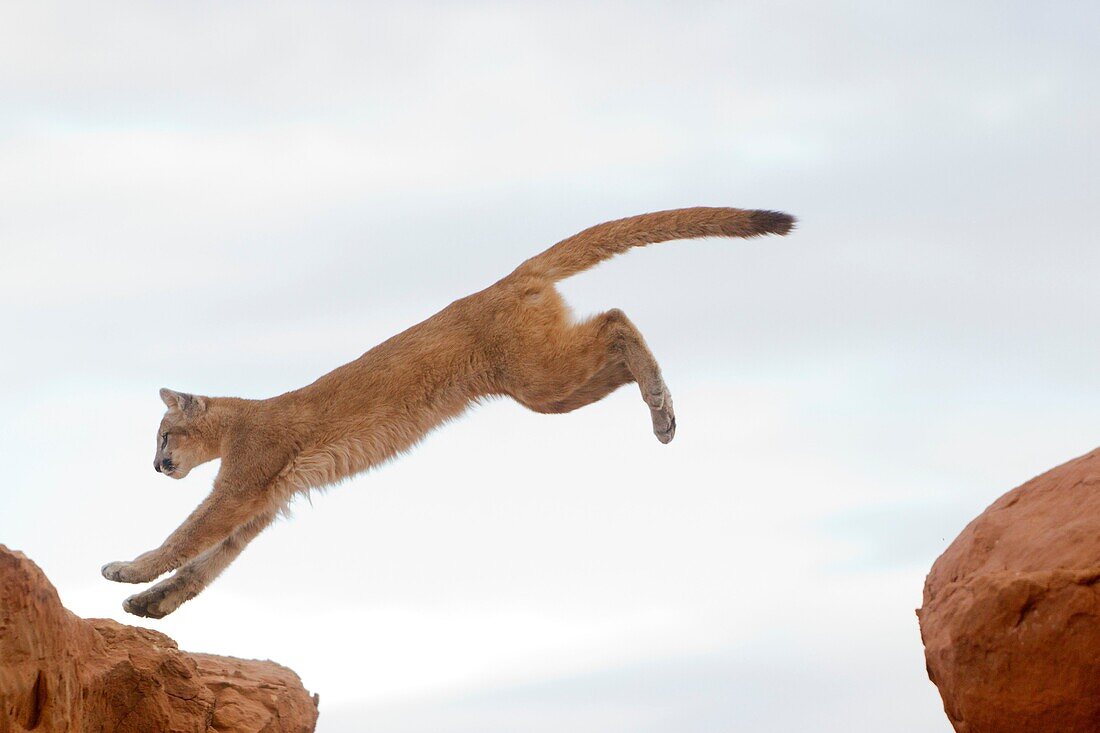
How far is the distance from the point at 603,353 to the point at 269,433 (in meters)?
2.69

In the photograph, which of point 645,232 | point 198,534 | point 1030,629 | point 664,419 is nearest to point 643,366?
point 664,419

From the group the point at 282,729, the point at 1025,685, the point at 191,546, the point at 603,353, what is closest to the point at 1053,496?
the point at 1025,685

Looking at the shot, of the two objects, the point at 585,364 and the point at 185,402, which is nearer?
the point at 585,364

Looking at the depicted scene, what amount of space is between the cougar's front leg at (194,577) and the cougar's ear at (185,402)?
3.66ft

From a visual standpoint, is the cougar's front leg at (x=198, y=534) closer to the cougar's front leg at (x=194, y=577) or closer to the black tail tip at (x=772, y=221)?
the cougar's front leg at (x=194, y=577)

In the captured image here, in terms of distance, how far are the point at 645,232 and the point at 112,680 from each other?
16.6 ft

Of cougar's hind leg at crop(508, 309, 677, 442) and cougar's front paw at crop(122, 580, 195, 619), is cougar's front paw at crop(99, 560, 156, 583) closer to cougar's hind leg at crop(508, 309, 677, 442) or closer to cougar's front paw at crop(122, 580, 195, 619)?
cougar's front paw at crop(122, 580, 195, 619)

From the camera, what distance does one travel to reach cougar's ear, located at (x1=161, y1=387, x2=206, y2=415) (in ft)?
34.8

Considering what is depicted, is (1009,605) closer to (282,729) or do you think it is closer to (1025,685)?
(1025,685)

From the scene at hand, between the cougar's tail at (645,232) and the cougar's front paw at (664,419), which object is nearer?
the cougar's front paw at (664,419)

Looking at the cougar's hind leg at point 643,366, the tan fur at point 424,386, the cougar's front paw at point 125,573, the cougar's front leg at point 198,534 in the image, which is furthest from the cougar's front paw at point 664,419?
the cougar's front paw at point 125,573

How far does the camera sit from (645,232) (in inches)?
400

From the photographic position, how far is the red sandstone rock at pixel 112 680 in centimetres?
675

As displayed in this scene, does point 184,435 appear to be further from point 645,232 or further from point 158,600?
point 645,232
